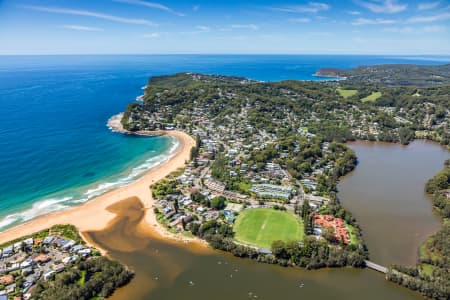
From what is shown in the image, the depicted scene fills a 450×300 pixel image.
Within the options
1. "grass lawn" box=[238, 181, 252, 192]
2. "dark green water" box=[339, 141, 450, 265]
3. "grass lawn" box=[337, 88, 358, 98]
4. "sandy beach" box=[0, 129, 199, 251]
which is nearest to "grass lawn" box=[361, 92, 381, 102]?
"grass lawn" box=[337, 88, 358, 98]

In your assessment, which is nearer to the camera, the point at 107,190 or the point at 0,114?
the point at 107,190

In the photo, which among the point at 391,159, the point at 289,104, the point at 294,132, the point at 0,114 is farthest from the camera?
the point at 289,104

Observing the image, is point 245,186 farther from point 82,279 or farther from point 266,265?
point 82,279

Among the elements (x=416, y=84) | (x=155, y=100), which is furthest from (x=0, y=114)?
(x=416, y=84)

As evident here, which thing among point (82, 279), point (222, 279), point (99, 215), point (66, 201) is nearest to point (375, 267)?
point (222, 279)

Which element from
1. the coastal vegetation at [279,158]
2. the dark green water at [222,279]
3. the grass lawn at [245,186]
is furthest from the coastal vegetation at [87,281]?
the grass lawn at [245,186]

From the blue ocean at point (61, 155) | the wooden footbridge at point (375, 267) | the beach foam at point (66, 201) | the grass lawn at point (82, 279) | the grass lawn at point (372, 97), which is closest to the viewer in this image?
the grass lawn at point (82, 279)

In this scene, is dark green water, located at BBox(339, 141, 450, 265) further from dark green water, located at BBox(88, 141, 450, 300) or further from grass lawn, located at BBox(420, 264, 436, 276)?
grass lawn, located at BBox(420, 264, 436, 276)

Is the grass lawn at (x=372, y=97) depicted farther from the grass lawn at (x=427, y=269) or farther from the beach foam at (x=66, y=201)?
the beach foam at (x=66, y=201)

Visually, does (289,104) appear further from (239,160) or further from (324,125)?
(239,160)
